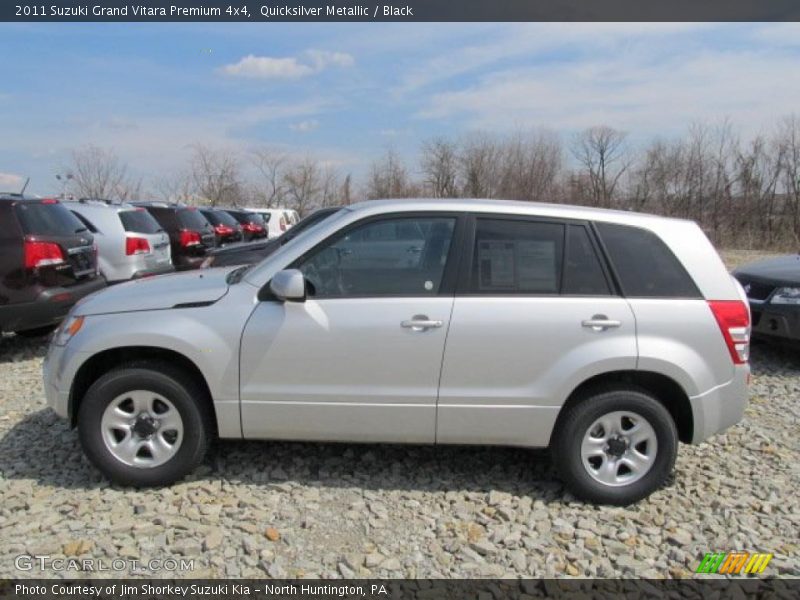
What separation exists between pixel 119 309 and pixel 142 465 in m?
0.93

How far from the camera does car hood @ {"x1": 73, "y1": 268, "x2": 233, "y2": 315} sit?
11.3 feet

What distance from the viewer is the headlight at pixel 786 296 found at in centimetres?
607

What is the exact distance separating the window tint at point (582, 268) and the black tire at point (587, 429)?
0.59 metres

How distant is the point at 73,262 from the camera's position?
629cm

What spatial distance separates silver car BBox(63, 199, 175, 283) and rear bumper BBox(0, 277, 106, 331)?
1.99m

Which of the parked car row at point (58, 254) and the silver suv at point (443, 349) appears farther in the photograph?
the parked car row at point (58, 254)

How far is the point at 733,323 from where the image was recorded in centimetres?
336

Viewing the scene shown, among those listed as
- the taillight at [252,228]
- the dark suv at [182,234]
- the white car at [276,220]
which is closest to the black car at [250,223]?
the taillight at [252,228]

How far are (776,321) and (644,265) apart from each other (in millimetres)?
3731

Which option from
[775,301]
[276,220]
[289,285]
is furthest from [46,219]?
[276,220]

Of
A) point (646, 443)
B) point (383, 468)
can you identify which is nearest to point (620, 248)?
point (646, 443)

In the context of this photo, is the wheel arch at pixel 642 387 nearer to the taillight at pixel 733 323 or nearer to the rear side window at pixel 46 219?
the taillight at pixel 733 323

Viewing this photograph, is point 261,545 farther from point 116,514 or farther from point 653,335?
point 653,335

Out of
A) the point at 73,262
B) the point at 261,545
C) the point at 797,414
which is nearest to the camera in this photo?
the point at 261,545
